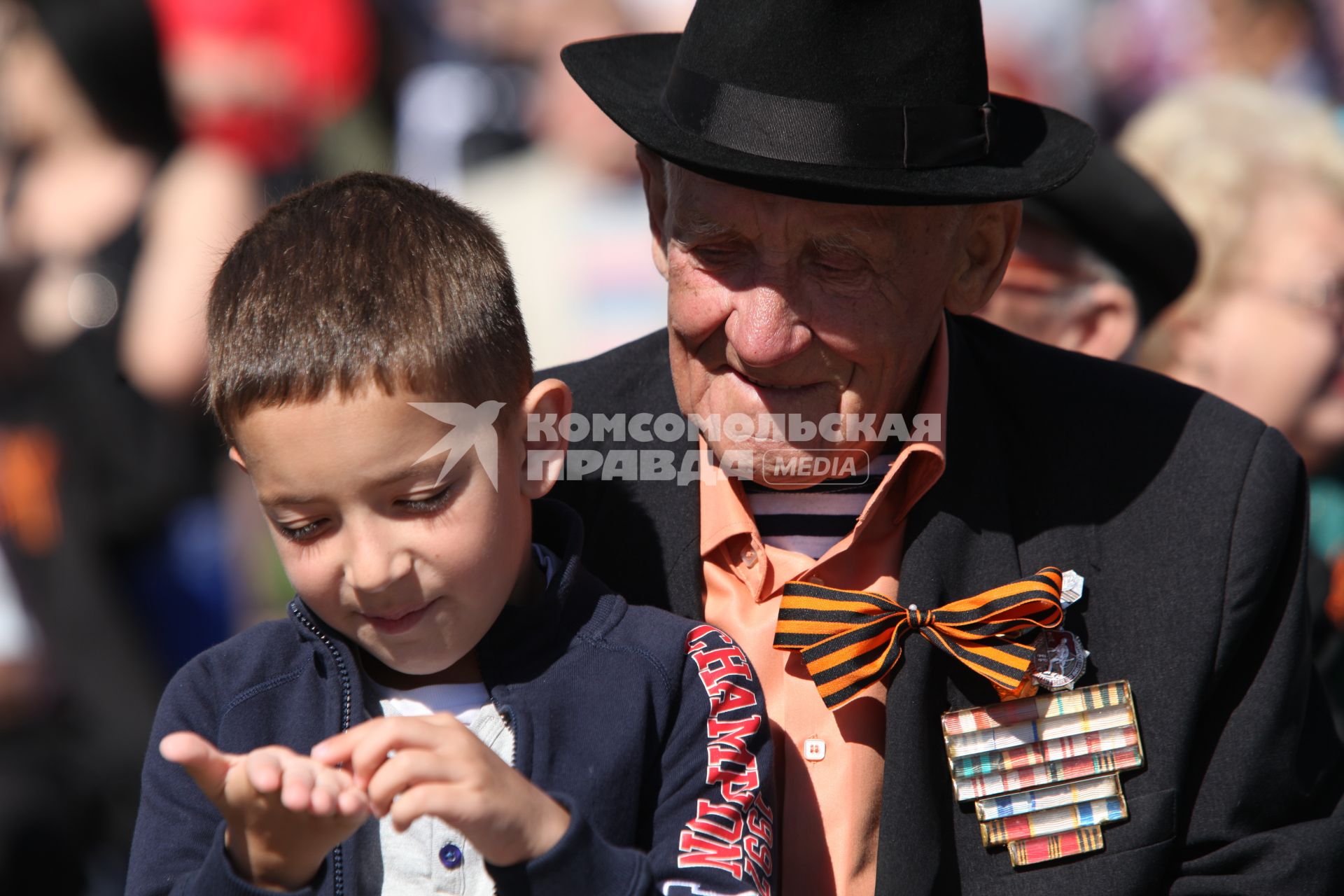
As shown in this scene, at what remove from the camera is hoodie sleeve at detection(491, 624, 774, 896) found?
198 cm

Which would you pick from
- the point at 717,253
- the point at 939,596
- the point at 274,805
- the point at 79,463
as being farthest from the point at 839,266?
the point at 79,463

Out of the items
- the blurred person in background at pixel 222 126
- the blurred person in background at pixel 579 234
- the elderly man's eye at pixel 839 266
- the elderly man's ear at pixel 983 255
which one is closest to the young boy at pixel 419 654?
the elderly man's eye at pixel 839 266

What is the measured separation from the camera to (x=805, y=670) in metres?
2.63

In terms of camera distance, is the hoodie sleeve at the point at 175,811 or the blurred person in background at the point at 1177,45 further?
the blurred person in background at the point at 1177,45

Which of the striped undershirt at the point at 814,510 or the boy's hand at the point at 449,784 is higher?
the striped undershirt at the point at 814,510

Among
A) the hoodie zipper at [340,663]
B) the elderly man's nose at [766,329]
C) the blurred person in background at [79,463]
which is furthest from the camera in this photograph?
the blurred person in background at [79,463]

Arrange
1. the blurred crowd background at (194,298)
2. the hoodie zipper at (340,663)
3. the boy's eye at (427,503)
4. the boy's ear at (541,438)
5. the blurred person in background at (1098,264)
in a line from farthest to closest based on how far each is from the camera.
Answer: the blurred crowd background at (194,298), the blurred person in background at (1098,264), the boy's ear at (541,438), the hoodie zipper at (340,663), the boy's eye at (427,503)

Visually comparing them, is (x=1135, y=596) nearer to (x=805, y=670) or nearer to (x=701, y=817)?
(x=805, y=670)

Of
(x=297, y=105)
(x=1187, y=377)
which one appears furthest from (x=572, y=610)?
(x=297, y=105)

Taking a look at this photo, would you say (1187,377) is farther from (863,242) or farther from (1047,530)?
(863,242)

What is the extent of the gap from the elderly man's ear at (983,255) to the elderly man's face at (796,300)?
2cm

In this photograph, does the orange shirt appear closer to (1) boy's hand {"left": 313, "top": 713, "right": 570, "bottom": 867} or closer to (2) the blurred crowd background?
(1) boy's hand {"left": 313, "top": 713, "right": 570, "bottom": 867}

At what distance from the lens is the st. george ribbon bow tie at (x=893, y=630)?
249cm

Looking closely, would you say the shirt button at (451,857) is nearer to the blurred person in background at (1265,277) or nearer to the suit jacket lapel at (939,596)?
the suit jacket lapel at (939,596)
